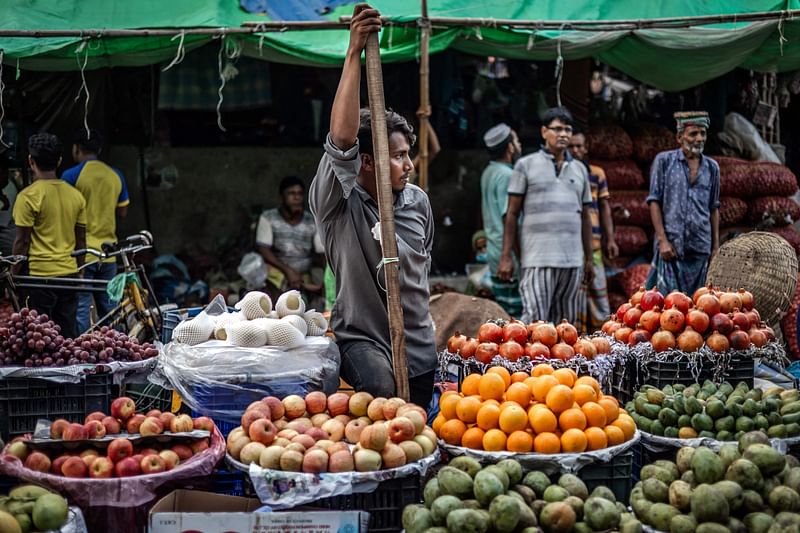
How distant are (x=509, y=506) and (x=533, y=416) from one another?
0.68m

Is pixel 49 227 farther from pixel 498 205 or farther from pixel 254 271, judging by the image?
pixel 498 205

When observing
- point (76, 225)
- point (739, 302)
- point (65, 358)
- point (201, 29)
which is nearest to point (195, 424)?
point (65, 358)

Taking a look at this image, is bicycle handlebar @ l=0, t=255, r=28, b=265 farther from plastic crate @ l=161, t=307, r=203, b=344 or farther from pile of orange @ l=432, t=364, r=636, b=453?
pile of orange @ l=432, t=364, r=636, b=453

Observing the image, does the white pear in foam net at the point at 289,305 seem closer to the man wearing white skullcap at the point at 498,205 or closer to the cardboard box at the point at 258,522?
the cardboard box at the point at 258,522

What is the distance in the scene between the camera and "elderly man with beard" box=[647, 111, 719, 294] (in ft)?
24.1

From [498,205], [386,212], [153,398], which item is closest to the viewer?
[386,212]

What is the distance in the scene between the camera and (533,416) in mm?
3521

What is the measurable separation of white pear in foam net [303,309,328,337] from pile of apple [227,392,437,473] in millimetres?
563

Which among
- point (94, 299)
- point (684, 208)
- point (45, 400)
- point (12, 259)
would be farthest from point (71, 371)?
point (684, 208)

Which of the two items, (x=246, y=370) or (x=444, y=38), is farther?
(x=444, y=38)

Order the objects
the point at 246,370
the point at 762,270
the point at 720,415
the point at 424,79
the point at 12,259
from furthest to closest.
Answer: the point at 424,79 < the point at 762,270 < the point at 12,259 < the point at 246,370 < the point at 720,415

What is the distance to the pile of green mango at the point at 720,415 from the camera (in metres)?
3.74

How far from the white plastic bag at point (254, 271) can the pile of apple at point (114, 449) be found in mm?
4995

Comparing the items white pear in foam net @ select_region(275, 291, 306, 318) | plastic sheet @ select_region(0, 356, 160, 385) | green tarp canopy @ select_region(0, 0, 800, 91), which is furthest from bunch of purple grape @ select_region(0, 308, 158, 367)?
green tarp canopy @ select_region(0, 0, 800, 91)
